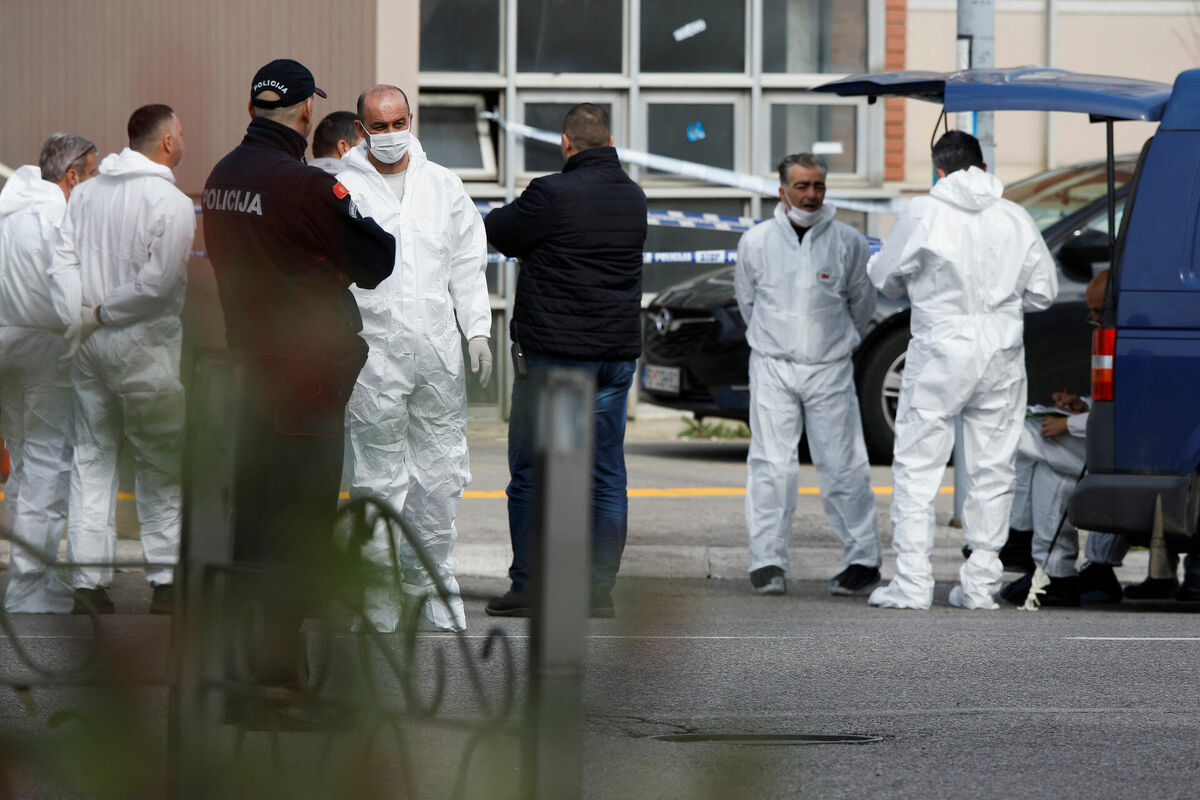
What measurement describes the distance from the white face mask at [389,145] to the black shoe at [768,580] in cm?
257

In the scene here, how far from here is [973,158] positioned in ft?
23.0

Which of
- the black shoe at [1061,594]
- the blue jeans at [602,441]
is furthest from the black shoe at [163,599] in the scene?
the black shoe at [1061,594]

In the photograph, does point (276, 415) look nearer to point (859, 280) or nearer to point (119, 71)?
point (119, 71)

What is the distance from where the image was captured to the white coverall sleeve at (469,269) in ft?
19.6

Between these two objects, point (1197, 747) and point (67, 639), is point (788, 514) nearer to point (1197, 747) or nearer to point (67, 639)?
point (1197, 747)

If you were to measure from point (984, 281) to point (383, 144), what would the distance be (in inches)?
100

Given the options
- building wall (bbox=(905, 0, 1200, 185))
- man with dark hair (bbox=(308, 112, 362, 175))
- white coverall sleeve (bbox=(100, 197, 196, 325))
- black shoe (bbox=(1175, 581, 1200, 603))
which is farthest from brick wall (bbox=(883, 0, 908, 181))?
white coverall sleeve (bbox=(100, 197, 196, 325))

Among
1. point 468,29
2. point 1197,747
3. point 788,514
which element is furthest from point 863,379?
point 1197,747

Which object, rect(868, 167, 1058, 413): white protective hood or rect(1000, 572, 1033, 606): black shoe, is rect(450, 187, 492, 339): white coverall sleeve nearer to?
rect(868, 167, 1058, 413): white protective hood

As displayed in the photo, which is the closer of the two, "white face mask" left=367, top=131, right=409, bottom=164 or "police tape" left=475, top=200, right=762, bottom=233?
"white face mask" left=367, top=131, right=409, bottom=164

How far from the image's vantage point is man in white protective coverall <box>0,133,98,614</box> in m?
1.50

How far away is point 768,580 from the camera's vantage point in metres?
7.40

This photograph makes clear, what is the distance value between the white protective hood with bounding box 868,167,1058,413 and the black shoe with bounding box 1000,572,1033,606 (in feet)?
2.78

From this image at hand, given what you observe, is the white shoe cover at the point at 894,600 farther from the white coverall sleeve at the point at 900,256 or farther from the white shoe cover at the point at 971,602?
the white coverall sleeve at the point at 900,256
